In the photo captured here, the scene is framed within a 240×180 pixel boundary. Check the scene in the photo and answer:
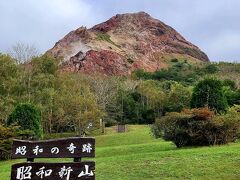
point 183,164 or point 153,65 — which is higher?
point 153,65

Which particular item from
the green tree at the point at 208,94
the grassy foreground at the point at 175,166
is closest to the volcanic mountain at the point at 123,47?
the green tree at the point at 208,94

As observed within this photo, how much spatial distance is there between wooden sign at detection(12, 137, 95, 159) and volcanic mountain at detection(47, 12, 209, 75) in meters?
73.2

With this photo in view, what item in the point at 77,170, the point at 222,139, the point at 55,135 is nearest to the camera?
the point at 77,170

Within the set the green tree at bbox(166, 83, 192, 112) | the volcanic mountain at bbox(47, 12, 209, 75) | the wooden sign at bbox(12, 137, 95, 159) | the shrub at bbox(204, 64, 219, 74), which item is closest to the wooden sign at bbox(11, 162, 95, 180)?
the wooden sign at bbox(12, 137, 95, 159)

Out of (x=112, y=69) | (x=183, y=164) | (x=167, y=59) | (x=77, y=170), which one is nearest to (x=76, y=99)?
(x=183, y=164)

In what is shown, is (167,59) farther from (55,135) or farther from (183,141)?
(183,141)


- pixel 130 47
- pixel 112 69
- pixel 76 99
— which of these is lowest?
pixel 76 99

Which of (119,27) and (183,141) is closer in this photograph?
(183,141)

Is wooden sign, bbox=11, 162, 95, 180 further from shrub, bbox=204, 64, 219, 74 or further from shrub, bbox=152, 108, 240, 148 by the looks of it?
shrub, bbox=204, 64, 219, 74

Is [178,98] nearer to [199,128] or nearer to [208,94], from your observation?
[208,94]

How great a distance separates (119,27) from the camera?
123375 millimetres

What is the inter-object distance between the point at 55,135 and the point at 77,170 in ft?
112

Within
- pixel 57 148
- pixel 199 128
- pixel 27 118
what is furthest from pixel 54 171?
pixel 27 118

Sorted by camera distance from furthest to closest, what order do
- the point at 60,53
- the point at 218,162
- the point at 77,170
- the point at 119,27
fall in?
the point at 119,27 < the point at 60,53 < the point at 218,162 < the point at 77,170
